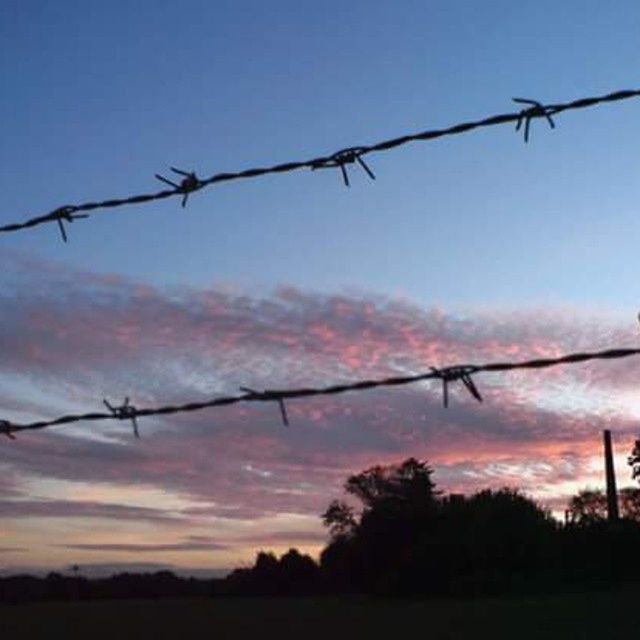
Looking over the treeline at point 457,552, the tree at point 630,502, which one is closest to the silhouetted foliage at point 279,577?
the treeline at point 457,552

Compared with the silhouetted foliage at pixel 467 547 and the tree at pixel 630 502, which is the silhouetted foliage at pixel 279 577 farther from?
the tree at pixel 630 502

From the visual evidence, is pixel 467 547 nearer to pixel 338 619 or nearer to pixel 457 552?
pixel 457 552

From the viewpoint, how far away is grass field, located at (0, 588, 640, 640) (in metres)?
19.4

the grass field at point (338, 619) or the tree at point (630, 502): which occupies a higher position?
the tree at point (630, 502)

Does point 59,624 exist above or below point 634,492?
below

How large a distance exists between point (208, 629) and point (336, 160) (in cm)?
1827

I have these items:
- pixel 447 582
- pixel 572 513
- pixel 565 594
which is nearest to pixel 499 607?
pixel 565 594

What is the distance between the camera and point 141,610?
25.5 metres

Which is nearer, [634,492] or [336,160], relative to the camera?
[336,160]

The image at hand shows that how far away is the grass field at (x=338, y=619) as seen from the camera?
1936 cm

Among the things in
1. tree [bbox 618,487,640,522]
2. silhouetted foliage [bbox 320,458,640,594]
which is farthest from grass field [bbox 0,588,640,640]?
tree [bbox 618,487,640,522]

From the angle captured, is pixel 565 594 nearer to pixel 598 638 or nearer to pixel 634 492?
pixel 598 638

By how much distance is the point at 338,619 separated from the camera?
74.3 feet

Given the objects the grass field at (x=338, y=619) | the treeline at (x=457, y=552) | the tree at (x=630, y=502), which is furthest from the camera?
the tree at (x=630, y=502)
